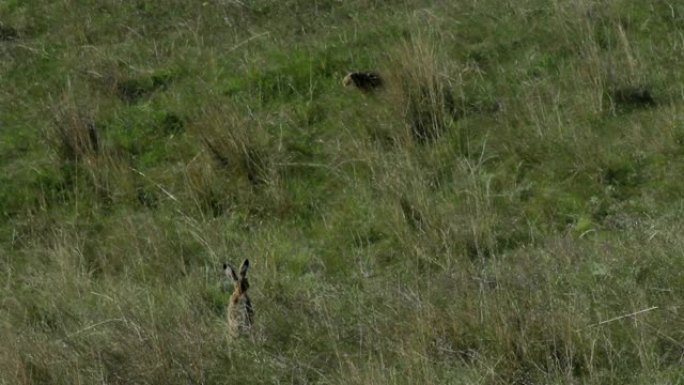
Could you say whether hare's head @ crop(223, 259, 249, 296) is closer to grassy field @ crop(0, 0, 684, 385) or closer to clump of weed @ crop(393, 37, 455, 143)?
grassy field @ crop(0, 0, 684, 385)

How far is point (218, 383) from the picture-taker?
5000 mm

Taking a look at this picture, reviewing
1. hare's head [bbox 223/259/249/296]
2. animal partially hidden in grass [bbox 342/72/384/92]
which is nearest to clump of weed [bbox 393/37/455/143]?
animal partially hidden in grass [bbox 342/72/384/92]

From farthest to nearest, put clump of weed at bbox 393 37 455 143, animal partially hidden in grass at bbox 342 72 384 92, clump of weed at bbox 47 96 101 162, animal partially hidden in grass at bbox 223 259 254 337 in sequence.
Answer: animal partially hidden in grass at bbox 342 72 384 92
clump of weed at bbox 47 96 101 162
clump of weed at bbox 393 37 455 143
animal partially hidden in grass at bbox 223 259 254 337

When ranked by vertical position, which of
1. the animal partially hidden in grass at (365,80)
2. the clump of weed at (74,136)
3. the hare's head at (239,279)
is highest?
the hare's head at (239,279)

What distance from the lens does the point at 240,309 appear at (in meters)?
5.34

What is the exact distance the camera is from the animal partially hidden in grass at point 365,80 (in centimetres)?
831

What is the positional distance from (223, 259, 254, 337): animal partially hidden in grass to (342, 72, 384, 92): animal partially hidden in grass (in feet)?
10.1

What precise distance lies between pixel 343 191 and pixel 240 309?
2.11 m

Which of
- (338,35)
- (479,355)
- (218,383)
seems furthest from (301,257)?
(338,35)

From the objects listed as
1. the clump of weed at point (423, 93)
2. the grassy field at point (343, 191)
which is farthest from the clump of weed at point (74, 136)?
the clump of weed at point (423, 93)

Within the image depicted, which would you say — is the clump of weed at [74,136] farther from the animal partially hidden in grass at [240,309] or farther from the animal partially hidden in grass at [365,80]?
the animal partially hidden in grass at [240,309]

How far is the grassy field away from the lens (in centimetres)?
495

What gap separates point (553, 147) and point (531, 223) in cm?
95

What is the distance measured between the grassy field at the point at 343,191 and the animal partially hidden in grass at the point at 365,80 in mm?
83
